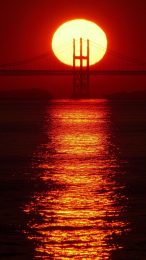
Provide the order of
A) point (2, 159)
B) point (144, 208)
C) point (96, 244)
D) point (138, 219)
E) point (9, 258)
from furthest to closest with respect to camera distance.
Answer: point (2, 159) → point (144, 208) → point (138, 219) → point (96, 244) → point (9, 258)

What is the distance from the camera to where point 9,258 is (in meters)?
4.70

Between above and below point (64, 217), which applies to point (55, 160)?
above

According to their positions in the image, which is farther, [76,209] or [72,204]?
[72,204]

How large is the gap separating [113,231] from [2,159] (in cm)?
528

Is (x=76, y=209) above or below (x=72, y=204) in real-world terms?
below

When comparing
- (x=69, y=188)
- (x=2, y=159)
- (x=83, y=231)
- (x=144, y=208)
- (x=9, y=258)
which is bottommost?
(x=9, y=258)

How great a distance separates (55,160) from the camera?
10672 mm

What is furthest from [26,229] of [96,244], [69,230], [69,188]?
[69,188]

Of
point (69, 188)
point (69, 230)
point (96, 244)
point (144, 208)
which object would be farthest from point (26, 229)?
point (69, 188)

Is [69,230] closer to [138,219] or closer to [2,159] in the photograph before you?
[138,219]

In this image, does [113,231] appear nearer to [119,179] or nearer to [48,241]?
[48,241]

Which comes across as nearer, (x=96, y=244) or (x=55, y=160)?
(x=96, y=244)

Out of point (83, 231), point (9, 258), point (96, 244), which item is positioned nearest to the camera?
point (9, 258)

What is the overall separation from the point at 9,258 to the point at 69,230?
771 millimetres
